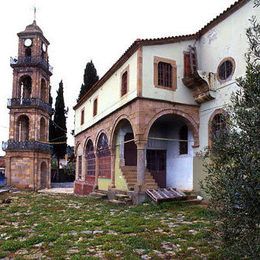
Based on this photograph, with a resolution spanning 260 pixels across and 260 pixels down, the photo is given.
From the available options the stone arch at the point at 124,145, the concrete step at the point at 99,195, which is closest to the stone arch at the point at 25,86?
the concrete step at the point at 99,195

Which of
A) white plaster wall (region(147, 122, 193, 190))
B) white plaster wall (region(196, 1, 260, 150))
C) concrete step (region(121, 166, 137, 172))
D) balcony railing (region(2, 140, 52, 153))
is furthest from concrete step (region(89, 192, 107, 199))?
balcony railing (region(2, 140, 52, 153))

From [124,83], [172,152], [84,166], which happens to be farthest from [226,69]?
[84,166]

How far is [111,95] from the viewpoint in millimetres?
19531

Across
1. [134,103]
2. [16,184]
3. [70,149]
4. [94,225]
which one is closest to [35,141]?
[16,184]

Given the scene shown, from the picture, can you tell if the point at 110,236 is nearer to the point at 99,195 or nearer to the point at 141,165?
the point at 141,165

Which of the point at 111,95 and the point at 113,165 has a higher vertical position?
the point at 111,95

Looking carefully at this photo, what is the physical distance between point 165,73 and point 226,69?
2.84 m

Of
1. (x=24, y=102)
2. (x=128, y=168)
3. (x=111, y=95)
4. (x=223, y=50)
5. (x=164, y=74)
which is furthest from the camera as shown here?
(x=24, y=102)

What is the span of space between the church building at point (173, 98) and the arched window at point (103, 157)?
1117 mm

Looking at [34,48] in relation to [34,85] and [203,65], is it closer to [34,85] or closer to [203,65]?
[34,85]

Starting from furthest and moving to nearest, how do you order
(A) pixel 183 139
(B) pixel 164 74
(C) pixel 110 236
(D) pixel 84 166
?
(D) pixel 84 166 → (A) pixel 183 139 → (B) pixel 164 74 → (C) pixel 110 236

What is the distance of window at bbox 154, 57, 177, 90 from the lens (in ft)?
51.1

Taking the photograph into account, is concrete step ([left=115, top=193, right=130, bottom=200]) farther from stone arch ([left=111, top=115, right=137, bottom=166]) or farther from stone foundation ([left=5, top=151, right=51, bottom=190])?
stone foundation ([left=5, top=151, right=51, bottom=190])

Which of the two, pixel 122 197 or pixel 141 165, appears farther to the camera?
pixel 122 197
